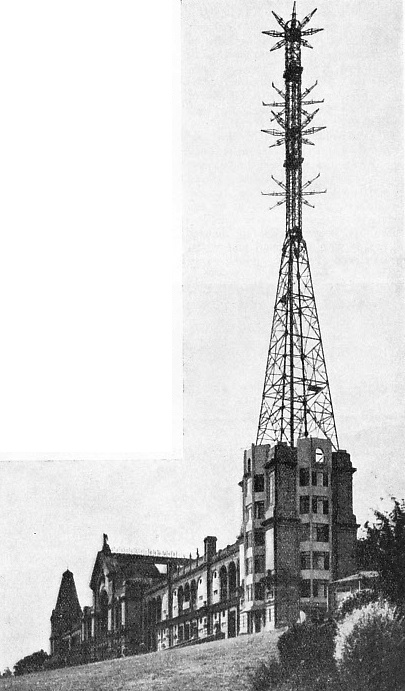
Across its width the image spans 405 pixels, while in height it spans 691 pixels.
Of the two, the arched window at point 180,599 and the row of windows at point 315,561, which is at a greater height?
the row of windows at point 315,561

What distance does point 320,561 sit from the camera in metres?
8.98

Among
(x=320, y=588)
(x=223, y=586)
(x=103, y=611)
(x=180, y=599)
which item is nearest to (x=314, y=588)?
(x=320, y=588)

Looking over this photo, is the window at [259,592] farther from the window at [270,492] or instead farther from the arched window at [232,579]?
the window at [270,492]

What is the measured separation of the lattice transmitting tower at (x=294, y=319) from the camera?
29.6 ft

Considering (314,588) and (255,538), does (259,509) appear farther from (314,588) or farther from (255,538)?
(314,588)

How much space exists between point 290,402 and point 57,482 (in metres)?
1.95

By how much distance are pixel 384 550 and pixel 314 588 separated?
0.66 meters

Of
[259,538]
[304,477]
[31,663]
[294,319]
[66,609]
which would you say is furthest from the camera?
[294,319]

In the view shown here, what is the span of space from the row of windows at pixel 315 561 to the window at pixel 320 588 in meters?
0.12

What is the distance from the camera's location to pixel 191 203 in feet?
29.5

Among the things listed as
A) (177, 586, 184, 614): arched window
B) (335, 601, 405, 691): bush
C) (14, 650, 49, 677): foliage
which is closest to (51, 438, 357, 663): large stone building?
(177, 586, 184, 614): arched window

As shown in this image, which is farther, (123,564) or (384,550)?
(384,550)

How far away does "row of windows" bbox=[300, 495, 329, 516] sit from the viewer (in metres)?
9.05

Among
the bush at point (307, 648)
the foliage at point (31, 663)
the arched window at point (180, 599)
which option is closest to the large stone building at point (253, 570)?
the arched window at point (180, 599)
